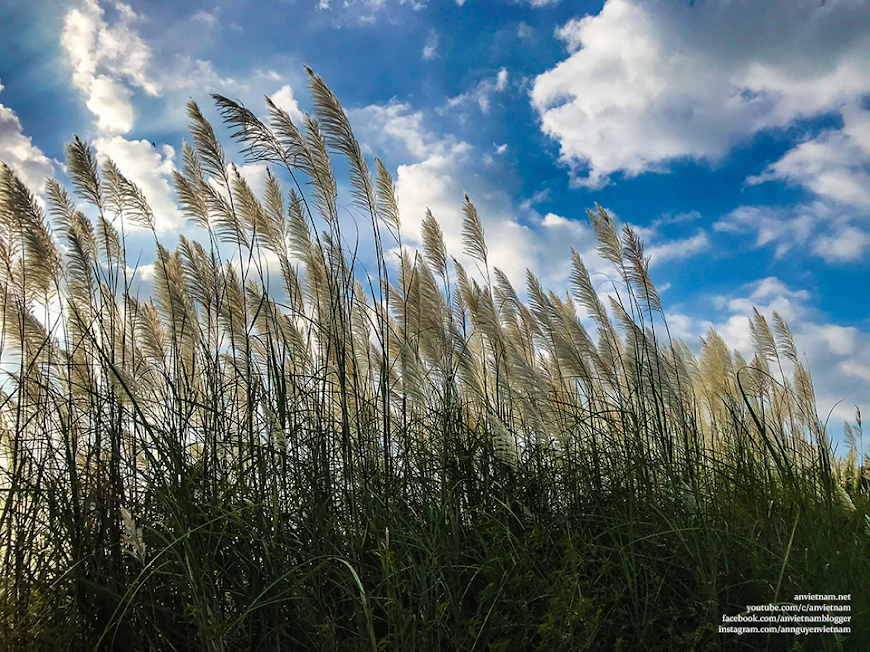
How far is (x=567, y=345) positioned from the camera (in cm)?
375

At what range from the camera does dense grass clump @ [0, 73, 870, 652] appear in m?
2.24

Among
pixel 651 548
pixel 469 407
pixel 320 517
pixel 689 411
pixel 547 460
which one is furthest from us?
A: pixel 689 411

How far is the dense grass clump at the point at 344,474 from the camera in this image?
2236mm

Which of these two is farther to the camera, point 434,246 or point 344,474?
point 434,246

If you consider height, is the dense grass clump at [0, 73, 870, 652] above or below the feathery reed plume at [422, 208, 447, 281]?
below

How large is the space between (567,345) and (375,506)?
5.77ft

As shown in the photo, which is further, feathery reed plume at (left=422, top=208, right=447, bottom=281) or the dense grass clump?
feathery reed plume at (left=422, top=208, right=447, bottom=281)

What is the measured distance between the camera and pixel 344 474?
256cm

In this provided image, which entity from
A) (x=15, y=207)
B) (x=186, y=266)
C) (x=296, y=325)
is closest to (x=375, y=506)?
(x=296, y=325)

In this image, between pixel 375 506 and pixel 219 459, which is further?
pixel 219 459

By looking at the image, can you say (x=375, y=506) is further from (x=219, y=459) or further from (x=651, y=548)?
(x=651, y=548)

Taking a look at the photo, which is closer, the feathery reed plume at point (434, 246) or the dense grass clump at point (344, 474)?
the dense grass clump at point (344, 474)

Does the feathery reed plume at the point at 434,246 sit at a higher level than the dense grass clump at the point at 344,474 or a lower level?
higher

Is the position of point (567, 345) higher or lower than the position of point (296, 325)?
lower
